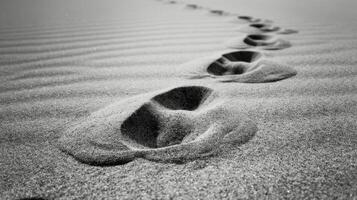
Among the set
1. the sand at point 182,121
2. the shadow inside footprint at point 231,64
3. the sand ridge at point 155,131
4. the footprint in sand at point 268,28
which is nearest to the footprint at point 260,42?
the sand at point 182,121

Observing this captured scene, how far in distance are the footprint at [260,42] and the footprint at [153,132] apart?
2.95 ft

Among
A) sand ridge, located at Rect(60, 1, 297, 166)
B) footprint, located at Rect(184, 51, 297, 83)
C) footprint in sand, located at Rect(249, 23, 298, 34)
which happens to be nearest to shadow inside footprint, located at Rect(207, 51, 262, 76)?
footprint, located at Rect(184, 51, 297, 83)

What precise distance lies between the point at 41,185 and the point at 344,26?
8.43 feet

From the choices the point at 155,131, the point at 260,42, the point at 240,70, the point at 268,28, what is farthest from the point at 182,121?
the point at 268,28

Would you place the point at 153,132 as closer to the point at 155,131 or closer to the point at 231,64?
the point at 155,131

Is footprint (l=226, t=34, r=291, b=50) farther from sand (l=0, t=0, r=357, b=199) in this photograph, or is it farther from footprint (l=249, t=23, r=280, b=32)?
footprint (l=249, t=23, r=280, b=32)

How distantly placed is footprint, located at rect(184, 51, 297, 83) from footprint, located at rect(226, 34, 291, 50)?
0.23 m

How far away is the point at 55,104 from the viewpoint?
1102mm

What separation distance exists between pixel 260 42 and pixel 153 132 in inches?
52.9

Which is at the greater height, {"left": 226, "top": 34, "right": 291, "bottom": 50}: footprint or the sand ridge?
{"left": 226, "top": 34, "right": 291, "bottom": 50}: footprint

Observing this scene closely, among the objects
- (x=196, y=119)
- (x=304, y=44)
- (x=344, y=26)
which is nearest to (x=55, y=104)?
(x=196, y=119)

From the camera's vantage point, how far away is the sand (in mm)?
637

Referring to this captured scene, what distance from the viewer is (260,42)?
1943 millimetres

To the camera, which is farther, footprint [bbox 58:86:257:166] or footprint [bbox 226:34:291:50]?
footprint [bbox 226:34:291:50]
